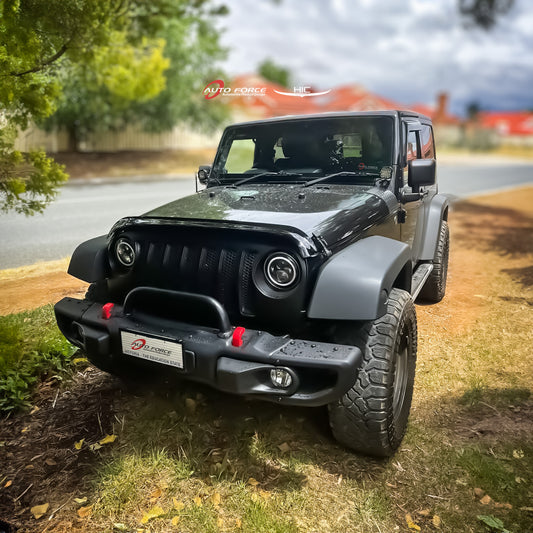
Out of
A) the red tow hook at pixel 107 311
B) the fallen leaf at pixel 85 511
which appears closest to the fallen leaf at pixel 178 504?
the fallen leaf at pixel 85 511

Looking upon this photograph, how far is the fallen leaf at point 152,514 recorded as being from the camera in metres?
2.63

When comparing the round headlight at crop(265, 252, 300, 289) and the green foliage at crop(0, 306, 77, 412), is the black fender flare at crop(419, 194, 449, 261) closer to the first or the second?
the round headlight at crop(265, 252, 300, 289)

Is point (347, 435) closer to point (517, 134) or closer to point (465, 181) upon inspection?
point (465, 181)

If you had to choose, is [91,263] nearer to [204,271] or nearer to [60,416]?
[204,271]

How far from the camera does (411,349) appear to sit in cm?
323

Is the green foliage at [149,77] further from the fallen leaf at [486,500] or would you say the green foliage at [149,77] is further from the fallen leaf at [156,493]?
the fallen leaf at [486,500]

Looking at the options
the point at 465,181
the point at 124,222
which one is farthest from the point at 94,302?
the point at 465,181

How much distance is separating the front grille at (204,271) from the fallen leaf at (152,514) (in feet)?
3.67

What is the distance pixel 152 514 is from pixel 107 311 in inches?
44.0

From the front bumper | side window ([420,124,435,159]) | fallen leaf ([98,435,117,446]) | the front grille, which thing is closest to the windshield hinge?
the front grille

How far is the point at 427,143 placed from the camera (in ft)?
16.0

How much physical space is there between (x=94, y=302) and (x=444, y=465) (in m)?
2.34

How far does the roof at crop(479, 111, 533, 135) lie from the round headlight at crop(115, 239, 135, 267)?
7641 centimetres

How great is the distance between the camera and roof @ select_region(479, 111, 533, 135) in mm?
71312
